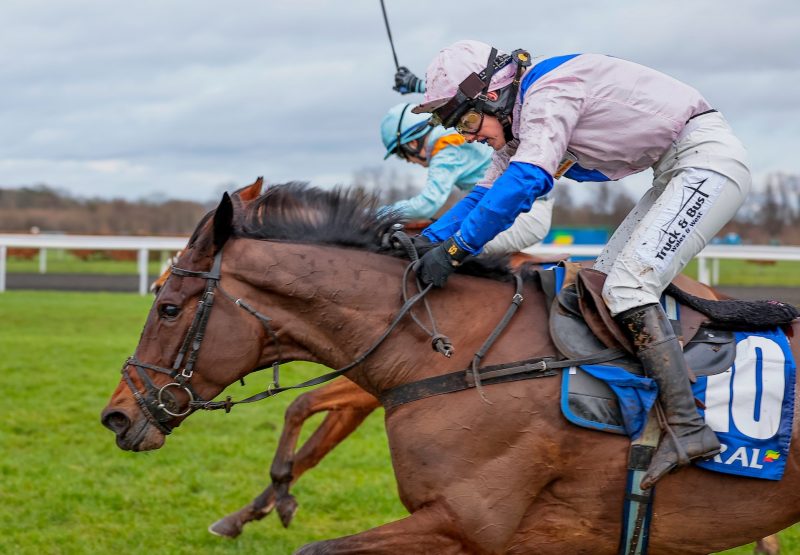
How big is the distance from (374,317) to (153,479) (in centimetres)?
362

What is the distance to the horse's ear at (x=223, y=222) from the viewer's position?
3.53 metres

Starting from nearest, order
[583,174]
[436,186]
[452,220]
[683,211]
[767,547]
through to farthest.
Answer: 1. [683,211]
2. [583,174]
3. [452,220]
4. [767,547]
5. [436,186]

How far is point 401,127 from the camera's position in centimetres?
594

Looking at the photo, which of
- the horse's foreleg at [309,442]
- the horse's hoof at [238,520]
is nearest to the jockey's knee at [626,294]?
the horse's foreleg at [309,442]

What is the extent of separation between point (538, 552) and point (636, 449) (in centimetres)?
53

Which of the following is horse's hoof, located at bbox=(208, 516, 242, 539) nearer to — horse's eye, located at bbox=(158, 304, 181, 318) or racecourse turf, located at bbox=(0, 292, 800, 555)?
racecourse turf, located at bbox=(0, 292, 800, 555)

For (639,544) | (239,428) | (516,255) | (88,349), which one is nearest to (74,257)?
(88,349)

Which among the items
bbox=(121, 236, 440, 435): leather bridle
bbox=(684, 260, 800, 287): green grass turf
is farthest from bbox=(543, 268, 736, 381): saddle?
bbox=(684, 260, 800, 287): green grass turf

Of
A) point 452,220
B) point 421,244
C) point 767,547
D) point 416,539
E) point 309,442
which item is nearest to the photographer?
point 416,539

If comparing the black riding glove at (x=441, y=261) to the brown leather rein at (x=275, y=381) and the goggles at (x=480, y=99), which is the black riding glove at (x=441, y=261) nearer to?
the brown leather rein at (x=275, y=381)

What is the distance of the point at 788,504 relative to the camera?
3523mm

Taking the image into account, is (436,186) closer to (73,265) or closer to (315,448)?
(315,448)

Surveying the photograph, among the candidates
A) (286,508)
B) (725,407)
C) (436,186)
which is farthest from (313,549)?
(436,186)

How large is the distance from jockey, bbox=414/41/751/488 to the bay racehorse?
0.22m
